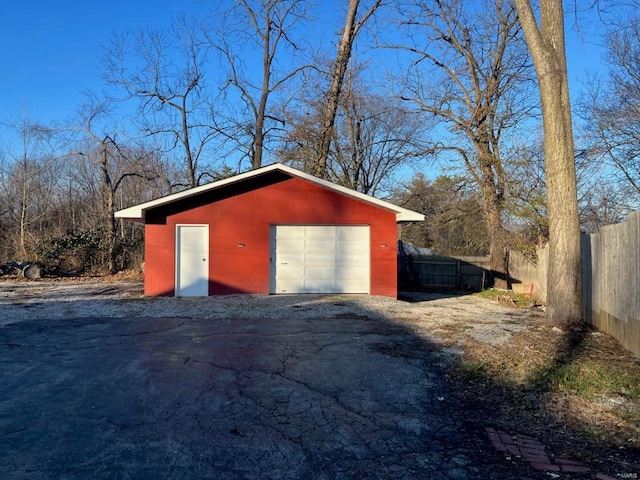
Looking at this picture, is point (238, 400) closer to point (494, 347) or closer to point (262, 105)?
point (494, 347)

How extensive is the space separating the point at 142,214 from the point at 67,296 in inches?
127

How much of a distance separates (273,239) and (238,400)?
9.38 m

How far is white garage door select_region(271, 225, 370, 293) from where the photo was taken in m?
13.9

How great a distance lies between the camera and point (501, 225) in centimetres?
2012

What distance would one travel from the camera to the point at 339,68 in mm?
22906

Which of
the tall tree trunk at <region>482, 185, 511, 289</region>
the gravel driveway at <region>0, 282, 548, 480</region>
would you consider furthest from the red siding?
the tall tree trunk at <region>482, 185, 511, 289</region>

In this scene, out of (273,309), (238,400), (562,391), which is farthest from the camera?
(273,309)

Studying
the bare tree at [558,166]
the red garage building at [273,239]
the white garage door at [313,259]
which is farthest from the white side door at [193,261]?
the bare tree at [558,166]

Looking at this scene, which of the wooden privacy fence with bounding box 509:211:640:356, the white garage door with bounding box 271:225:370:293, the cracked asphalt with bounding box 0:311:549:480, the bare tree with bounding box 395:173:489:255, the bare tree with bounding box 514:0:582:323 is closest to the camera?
the cracked asphalt with bounding box 0:311:549:480

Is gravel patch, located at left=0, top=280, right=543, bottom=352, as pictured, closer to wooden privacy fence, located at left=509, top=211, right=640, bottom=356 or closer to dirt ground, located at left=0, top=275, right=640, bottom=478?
dirt ground, located at left=0, top=275, right=640, bottom=478

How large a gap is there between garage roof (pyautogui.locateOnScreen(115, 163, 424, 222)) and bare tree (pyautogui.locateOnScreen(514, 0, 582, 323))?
5.45 m

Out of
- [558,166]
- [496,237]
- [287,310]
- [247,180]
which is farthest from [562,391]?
[496,237]

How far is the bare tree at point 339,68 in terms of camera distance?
74.6 feet

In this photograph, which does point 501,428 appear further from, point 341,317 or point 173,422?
point 341,317
